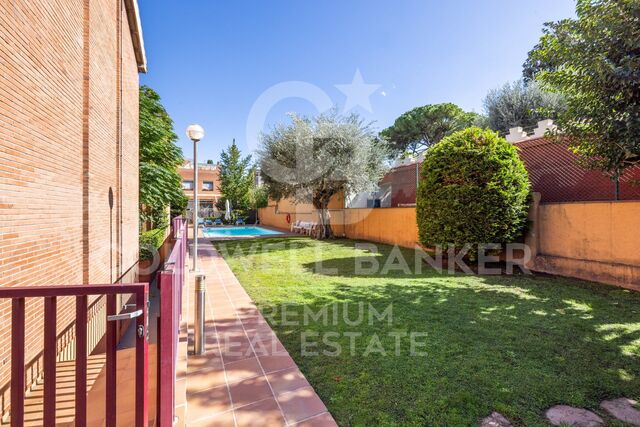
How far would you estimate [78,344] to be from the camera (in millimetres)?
1473

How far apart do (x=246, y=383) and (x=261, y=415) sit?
0.48 m

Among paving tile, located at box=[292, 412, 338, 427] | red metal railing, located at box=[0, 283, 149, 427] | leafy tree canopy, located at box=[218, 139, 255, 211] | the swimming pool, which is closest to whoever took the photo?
red metal railing, located at box=[0, 283, 149, 427]

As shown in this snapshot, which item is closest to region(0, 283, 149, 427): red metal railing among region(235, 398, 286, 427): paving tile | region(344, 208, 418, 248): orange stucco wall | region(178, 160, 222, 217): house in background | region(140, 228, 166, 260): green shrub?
region(235, 398, 286, 427): paving tile

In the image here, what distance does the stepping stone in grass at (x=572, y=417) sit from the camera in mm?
2168

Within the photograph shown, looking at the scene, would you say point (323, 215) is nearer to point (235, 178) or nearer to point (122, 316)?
point (122, 316)

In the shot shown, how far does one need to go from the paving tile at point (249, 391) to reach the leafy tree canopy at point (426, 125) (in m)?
26.1

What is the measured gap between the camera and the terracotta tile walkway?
2.25 meters

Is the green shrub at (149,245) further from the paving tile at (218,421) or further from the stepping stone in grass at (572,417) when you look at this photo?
the stepping stone in grass at (572,417)

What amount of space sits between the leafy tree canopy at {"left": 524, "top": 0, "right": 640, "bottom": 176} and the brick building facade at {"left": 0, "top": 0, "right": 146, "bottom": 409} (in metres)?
7.19

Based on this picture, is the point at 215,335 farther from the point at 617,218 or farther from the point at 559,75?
the point at 617,218

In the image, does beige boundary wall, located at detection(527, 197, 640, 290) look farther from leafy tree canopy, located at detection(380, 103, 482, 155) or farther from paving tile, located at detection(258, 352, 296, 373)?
leafy tree canopy, located at detection(380, 103, 482, 155)

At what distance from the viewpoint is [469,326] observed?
158 inches

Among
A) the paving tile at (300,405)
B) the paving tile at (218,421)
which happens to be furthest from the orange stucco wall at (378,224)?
the paving tile at (218,421)

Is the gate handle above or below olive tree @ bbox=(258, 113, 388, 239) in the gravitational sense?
below
